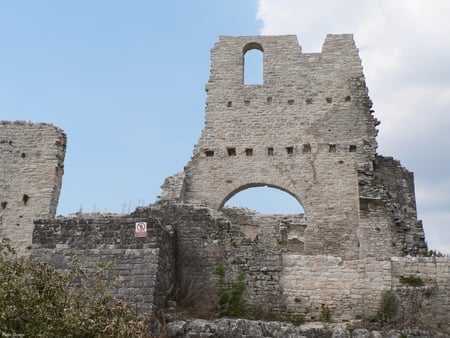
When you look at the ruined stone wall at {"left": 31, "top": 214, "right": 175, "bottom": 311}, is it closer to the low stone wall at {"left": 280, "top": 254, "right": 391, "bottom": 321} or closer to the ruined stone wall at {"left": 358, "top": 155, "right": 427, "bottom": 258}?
the low stone wall at {"left": 280, "top": 254, "right": 391, "bottom": 321}

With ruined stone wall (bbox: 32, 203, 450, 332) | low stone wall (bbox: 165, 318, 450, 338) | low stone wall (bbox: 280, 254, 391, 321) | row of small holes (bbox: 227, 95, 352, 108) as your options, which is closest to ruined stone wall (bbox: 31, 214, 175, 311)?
ruined stone wall (bbox: 32, 203, 450, 332)

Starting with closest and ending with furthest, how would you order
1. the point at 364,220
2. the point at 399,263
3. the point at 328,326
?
Answer: the point at 328,326
the point at 399,263
the point at 364,220

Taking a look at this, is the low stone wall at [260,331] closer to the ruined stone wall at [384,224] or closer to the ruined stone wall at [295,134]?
the ruined stone wall at [384,224]

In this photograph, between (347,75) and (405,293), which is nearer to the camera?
(405,293)

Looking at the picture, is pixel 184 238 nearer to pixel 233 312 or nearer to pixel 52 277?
pixel 233 312

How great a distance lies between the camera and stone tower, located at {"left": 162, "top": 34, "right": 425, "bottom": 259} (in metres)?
18.3

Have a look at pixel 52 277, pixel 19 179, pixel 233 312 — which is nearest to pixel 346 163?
pixel 233 312

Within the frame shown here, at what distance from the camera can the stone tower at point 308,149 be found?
60.0 feet

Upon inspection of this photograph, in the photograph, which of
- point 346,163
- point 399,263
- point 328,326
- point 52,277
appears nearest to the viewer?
point 52,277

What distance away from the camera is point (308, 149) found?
19672 millimetres

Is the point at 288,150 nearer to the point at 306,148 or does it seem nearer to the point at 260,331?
the point at 306,148

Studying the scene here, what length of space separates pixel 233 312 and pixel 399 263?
3.57 metres

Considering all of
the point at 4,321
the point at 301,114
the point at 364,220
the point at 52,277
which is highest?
the point at 301,114

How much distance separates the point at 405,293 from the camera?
1323cm
